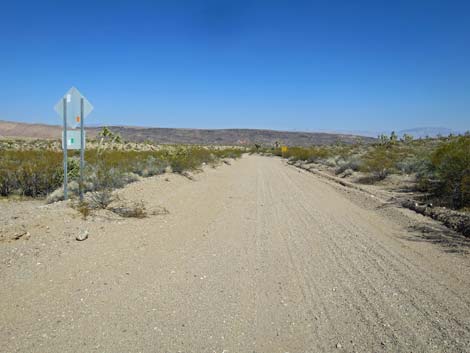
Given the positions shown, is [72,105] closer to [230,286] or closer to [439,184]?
[230,286]

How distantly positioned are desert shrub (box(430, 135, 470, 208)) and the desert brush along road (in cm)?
266

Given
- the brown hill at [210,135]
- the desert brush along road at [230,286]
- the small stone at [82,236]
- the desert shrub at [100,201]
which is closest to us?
the desert brush along road at [230,286]

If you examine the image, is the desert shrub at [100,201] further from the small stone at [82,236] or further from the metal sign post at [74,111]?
the small stone at [82,236]

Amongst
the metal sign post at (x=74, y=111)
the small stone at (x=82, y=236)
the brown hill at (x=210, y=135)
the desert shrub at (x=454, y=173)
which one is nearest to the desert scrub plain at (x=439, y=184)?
the desert shrub at (x=454, y=173)

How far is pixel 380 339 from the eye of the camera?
3.95 meters

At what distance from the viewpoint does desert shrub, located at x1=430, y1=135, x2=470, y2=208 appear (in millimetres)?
11297

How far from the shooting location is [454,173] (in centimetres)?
1224

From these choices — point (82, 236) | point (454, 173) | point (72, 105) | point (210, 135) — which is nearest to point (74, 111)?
point (72, 105)

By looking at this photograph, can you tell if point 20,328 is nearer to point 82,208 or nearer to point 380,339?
point 380,339

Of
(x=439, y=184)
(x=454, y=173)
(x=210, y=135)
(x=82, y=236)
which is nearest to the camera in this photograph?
(x=82, y=236)

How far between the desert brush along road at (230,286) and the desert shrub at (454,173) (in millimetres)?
2658

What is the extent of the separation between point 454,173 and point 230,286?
10480 mm

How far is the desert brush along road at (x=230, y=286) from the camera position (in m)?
3.89

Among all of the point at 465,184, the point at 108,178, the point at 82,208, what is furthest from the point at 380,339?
the point at 108,178
